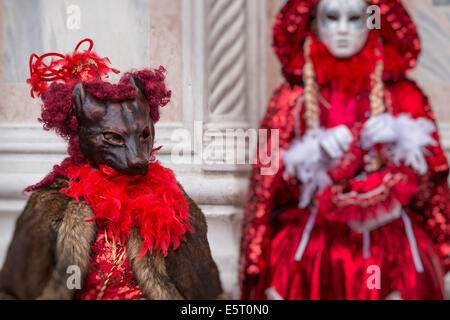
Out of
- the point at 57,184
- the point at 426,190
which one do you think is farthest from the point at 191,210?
the point at 426,190

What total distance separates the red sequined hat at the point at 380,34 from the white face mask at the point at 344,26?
0.05m

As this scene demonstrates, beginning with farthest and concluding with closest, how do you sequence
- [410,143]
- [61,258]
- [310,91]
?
[310,91] < [410,143] < [61,258]

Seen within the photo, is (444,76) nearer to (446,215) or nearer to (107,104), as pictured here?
(446,215)

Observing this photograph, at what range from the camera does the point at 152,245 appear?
925 millimetres

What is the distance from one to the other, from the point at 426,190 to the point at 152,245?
0.80 m

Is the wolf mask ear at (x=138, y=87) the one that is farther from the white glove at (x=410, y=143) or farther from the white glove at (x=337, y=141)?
the white glove at (x=410, y=143)

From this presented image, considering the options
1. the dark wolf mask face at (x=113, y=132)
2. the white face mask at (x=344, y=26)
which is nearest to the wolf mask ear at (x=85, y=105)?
the dark wolf mask face at (x=113, y=132)

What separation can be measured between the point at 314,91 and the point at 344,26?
0.61 ft

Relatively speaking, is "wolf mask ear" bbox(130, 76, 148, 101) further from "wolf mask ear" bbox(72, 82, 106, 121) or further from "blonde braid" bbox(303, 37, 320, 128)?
"blonde braid" bbox(303, 37, 320, 128)

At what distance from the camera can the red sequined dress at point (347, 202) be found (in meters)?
1.25

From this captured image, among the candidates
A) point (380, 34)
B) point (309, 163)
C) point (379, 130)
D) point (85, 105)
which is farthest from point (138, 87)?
point (380, 34)

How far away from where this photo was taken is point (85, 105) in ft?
2.99

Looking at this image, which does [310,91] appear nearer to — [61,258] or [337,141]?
[337,141]
